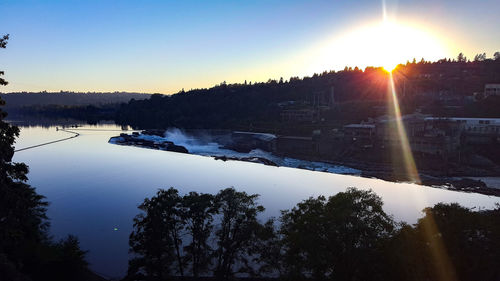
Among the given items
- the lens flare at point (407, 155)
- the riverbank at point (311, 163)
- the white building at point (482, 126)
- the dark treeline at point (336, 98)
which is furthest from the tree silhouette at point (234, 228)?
the dark treeline at point (336, 98)

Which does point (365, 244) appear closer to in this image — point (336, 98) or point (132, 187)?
point (132, 187)

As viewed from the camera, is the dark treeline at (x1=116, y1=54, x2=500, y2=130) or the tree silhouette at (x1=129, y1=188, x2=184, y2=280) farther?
the dark treeline at (x1=116, y1=54, x2=500, y2=130)

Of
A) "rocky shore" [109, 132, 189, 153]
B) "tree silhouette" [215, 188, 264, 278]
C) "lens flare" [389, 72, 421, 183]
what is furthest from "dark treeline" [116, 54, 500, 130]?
"tree silhouette" [215, 188, 264, 278]

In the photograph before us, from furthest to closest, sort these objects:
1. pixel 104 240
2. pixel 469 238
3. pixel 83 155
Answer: pixel 83 155 → pixel 104 240 → pixel 469 238

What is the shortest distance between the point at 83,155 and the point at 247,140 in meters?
17.4

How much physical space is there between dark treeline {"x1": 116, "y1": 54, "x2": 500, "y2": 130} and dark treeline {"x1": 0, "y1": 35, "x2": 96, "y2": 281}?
38324 mm

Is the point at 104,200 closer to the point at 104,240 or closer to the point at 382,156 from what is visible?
the point at 104,240

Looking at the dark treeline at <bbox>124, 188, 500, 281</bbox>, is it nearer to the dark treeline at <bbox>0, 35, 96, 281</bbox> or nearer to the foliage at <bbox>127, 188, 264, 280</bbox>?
the foliage at <bbox>127, 188, 264, 280</bbox>

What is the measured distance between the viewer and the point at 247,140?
135 feet

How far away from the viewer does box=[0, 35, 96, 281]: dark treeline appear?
595 centimetres

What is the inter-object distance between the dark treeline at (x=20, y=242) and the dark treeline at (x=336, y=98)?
126 feet

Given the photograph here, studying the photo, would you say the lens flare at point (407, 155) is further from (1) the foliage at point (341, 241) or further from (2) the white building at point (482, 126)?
(1) the foliage at point (341, 241)

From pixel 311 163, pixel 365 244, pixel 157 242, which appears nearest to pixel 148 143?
pixel 311 163

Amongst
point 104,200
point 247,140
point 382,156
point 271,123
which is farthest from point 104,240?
point 271,123
